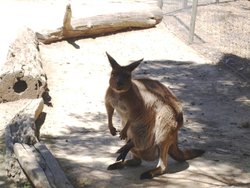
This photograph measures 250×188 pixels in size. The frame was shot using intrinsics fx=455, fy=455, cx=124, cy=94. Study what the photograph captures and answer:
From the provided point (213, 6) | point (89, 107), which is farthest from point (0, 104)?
point (213, 6)

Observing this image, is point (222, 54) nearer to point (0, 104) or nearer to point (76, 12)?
point (76, 12)

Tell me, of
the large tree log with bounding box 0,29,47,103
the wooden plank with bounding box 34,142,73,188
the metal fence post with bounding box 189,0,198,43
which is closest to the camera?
the wooden plank with bounding box 34,142,73,188

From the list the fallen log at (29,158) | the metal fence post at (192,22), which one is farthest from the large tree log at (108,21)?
the fallen log at (29,158)

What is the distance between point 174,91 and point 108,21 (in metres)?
3.70

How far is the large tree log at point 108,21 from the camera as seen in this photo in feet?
34.0

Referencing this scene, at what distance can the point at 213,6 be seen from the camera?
1263 centimetres

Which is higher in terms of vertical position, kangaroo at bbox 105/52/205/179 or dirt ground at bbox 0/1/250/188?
kangaroo at bbox 105/52/205/179

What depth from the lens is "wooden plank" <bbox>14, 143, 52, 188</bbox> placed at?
410cm

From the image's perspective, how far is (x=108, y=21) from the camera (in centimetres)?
1121

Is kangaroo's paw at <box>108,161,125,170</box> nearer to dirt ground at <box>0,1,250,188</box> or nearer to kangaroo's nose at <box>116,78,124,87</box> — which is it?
dirt ground at <box>0,1,250,188</box>

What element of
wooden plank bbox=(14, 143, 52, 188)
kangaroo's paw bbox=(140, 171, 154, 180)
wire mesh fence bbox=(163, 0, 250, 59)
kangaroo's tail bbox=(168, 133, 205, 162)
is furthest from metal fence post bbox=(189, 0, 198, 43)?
kangaroo's paw bbox=(140, 171, 154, 180)

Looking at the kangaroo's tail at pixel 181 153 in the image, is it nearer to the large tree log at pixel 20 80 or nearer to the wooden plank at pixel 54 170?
the wooden plank at pixel 54 170

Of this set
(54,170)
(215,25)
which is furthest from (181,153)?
(215,25)

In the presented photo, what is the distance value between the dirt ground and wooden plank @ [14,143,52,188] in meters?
0.30
